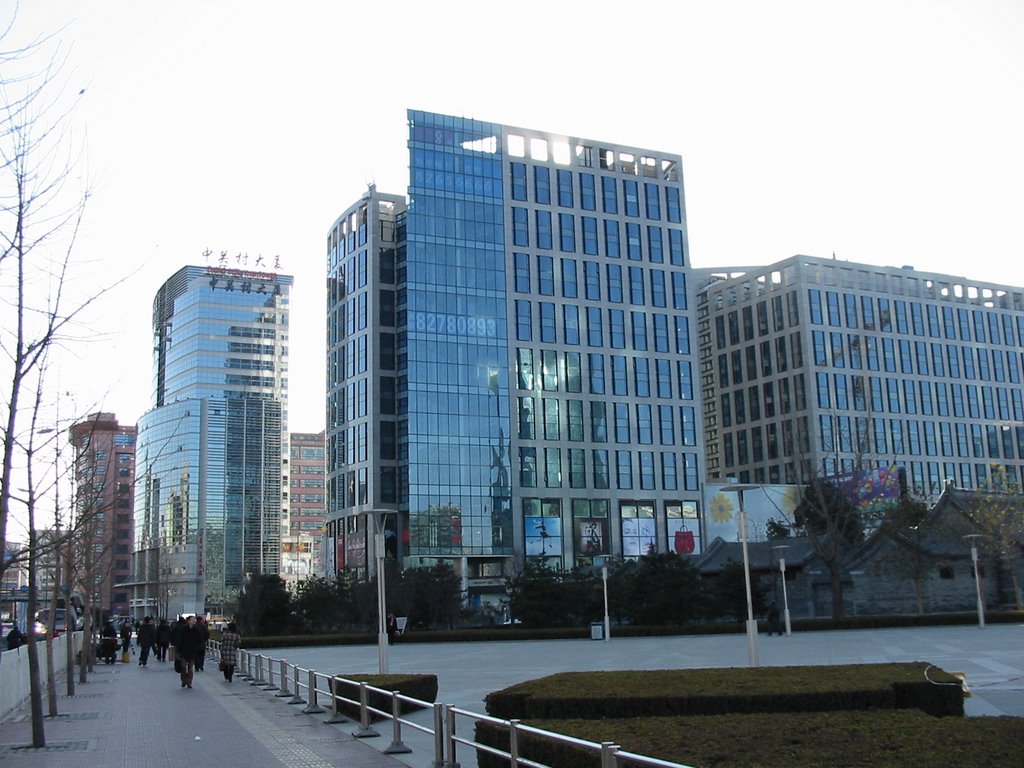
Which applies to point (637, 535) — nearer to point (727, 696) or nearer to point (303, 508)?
point (727, 696)

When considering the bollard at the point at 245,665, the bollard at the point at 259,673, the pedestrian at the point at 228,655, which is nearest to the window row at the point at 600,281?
the bollard at the point at 245,665

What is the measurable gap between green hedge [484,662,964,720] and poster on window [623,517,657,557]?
68970mm

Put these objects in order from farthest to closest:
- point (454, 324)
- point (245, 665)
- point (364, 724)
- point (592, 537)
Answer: point (592, 537)
point (454, 324)
point (245, 665)
point (364, 724)

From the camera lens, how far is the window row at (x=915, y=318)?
327 ft

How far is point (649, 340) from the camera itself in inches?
3396

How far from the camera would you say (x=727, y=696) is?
41.3 feet

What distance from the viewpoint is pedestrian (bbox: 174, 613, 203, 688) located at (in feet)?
79.4

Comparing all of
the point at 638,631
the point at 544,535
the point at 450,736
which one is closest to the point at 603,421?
the point at 544,535

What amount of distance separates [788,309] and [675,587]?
190 feet

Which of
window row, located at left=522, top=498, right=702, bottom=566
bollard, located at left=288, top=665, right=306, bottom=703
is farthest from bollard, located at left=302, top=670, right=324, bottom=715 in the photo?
window row, located at left=522, top=498, right=702, bottom=566

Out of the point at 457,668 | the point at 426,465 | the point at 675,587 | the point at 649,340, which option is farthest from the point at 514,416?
the point at 457,668

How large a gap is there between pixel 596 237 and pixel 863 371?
31.7m

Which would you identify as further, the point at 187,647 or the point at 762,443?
the point at 762,443

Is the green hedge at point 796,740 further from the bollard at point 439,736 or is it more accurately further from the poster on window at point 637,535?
the poster on window at point 637,535
